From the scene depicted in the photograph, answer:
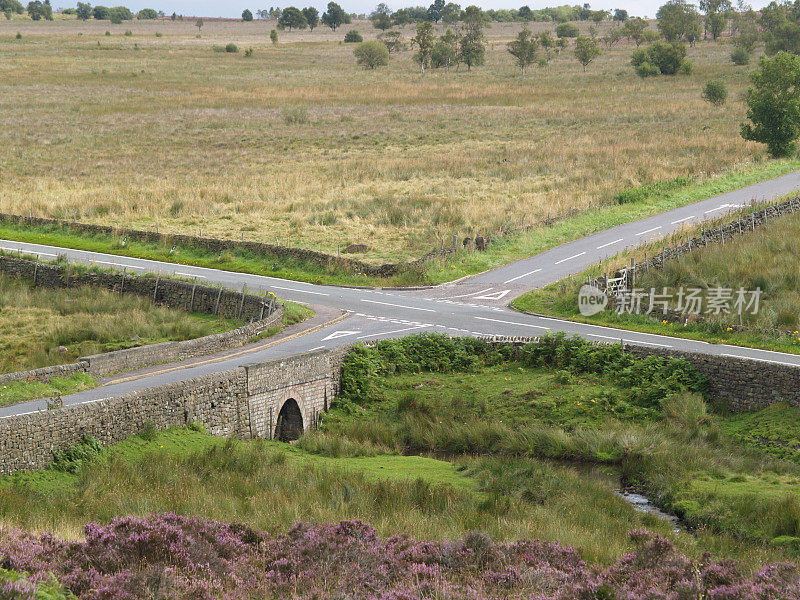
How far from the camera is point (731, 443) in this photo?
991 inches

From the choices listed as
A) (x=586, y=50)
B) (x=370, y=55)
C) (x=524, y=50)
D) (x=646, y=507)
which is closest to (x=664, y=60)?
(x=586, y=50)

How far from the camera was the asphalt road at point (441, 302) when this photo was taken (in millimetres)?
28406

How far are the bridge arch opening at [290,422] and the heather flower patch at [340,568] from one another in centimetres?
1039

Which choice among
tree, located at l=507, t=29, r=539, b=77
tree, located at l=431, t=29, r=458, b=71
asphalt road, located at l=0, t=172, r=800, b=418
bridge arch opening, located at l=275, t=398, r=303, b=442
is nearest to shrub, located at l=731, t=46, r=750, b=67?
tree, located at l=507, t=29, r=539, b=77

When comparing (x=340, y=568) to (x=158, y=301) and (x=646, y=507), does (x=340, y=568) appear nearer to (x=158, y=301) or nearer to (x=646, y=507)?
(x=646, y=507)

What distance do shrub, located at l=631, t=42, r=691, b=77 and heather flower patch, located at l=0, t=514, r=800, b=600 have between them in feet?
352

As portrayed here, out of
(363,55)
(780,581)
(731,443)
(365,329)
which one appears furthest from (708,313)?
(363,55)

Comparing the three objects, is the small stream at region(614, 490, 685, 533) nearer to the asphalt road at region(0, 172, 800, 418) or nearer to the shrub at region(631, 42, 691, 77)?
the asphalt road at region(0, 172, 800, 418)

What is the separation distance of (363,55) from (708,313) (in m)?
115

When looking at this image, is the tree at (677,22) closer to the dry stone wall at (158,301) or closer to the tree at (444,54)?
the tree at (444,54)

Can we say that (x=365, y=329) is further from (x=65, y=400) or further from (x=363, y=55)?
(x=363, y=55)

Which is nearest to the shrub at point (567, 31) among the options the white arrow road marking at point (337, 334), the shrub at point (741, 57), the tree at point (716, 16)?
the tree at point (716, 16)

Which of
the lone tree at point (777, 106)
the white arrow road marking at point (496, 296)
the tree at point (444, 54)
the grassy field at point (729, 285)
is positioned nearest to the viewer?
the grassy field at point (729, 285)

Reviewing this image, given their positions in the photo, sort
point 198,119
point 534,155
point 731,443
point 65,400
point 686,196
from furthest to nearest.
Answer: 1. point 198,119
2. point 534,155
3. point 686,196
4. point 731,443
5. point 65,400
